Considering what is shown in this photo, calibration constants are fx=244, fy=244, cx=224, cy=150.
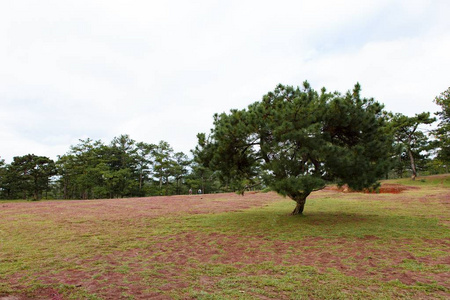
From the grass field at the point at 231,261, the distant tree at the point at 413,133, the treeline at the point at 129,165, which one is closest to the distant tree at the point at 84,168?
the treeline at the point at 129,165

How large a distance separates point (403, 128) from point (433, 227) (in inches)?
978

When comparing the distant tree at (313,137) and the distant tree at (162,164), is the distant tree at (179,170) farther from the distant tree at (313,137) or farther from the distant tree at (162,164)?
the distant tree at (313,137)

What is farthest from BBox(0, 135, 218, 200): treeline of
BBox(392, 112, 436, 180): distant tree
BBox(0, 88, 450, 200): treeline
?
BBox(392, 112, 436, 180): distant tree

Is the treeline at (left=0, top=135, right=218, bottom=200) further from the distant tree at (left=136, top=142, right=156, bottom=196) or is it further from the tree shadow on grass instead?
the tree shadow on grass

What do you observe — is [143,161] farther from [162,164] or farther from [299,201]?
[299,201]

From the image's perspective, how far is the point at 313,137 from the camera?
714 centimetres

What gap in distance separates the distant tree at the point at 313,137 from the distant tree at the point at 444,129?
20.4 meters

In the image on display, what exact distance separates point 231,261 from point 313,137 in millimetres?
4225

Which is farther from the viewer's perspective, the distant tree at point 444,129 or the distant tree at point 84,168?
the distant tree at point 84,168

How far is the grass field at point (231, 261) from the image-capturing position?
340 cm

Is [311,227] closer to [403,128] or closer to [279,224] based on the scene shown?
[279,224]

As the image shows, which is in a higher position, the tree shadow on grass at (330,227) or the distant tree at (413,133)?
the distant tree at (413,133)

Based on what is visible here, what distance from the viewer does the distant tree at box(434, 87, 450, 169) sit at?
22.5 meters

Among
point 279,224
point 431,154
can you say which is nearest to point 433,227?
point 279,224
